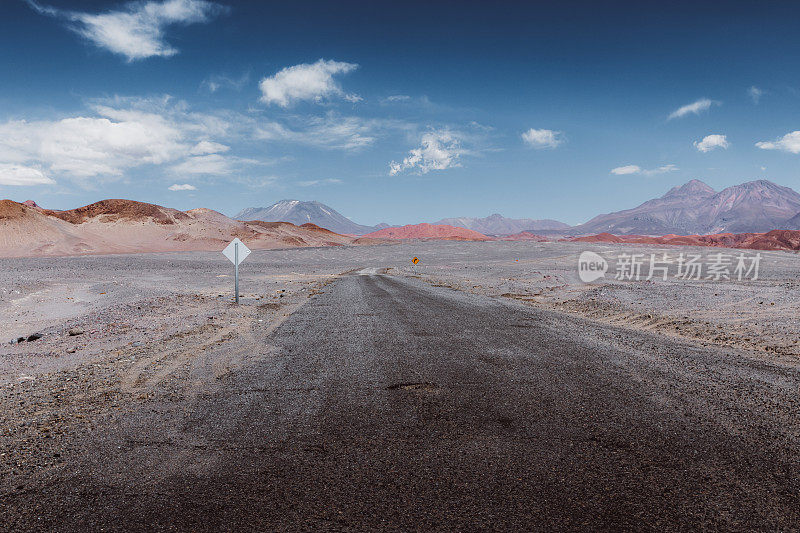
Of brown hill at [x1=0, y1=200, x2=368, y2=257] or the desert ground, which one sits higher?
brown hill at [x1=0, y1=200, x2=368, y2=257]

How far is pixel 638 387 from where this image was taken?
5.79 meters

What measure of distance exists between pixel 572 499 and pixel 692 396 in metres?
3.37

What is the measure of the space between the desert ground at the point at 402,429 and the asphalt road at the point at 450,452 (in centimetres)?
2

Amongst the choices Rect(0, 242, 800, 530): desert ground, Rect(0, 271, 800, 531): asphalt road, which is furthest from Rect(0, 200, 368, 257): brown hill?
Rect(0, 271, 800, 531): asphalt road

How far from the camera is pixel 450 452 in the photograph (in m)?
3.89

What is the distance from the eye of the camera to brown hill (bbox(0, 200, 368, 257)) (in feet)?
245

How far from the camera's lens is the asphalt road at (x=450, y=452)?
3.01m

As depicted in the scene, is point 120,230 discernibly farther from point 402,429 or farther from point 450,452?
point 450,452

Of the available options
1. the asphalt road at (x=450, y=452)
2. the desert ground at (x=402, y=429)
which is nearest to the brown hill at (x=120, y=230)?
the desert ground at (x=402, y=429)

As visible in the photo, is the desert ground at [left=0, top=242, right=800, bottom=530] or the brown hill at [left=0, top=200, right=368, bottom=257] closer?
the desert ground at [left=0, top=242, right=800, bottom=530]

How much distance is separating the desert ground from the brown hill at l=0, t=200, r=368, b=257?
81439 millimetres

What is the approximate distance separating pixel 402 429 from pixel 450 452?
0.68 metres

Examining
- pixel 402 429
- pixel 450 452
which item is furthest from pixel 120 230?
pixel 450 452

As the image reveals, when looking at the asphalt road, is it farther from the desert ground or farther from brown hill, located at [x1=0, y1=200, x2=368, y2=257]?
brown hill, located at [x1=0, y1=200, x2=368, y2=257]
